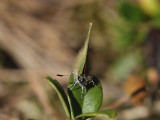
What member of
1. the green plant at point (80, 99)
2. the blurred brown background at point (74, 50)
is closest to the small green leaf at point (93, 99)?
the green plant at point (80, 99)

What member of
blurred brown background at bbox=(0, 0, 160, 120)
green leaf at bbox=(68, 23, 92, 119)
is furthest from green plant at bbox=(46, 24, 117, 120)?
blurred brown background at bbox=(0, 0, 160, 120)

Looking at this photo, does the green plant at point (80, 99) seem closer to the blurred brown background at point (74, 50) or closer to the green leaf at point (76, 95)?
the green leaf at point (76, 95)

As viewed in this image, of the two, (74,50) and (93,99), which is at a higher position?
(74,50)

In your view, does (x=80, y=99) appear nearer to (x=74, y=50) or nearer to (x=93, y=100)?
(x=93, y=100)

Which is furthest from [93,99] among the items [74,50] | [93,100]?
[74,50]

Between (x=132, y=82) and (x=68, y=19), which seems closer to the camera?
(x=132, y=82)

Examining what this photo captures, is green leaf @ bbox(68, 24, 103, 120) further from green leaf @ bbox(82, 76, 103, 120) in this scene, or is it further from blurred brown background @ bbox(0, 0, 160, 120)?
blurred brown background @ bbox(0, 0, 160, 120)

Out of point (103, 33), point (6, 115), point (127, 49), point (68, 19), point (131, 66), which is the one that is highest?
point (68, 19)

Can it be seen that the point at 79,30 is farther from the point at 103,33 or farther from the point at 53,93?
the point at 53,93

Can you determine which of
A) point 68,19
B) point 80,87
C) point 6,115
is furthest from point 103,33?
point 80,87
